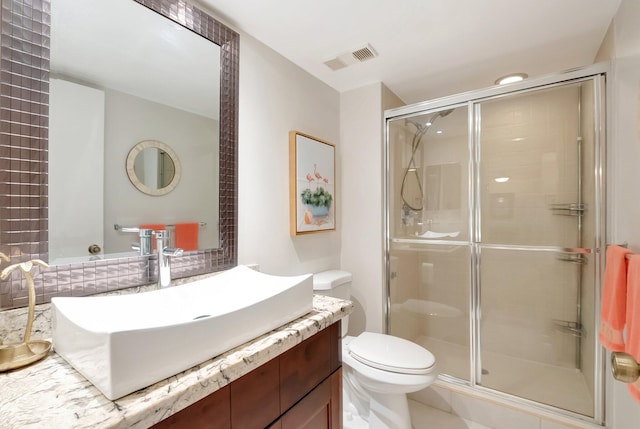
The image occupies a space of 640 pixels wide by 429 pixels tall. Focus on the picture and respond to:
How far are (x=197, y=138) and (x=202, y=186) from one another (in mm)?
221

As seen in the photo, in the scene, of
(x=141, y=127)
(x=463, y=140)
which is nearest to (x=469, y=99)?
(x=463, y=140)

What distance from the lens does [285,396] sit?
0.88 metres

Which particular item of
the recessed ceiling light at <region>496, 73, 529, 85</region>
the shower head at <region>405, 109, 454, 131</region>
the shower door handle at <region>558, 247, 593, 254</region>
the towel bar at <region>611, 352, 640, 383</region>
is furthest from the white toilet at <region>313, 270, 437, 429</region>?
the recessed ceiling light at <region>496, 73, 529, 85</region>

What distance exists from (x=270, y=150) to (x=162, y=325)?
4.03ft

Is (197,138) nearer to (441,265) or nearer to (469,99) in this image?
(469,99)

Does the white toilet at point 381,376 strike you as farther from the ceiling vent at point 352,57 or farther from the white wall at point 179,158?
the ceiling vent at point 352,57

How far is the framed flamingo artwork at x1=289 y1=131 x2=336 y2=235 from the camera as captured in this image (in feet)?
6.07

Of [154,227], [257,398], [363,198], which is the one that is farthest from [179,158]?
[363,198]

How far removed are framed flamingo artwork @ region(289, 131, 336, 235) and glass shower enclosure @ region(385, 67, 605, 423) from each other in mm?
445

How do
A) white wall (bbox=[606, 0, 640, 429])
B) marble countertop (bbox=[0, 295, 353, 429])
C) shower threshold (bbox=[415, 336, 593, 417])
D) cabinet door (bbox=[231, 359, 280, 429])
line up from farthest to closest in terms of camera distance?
1. shower threshold (bbox=[415, 336, 593, 417])
2. white wall (bbox=[606, 0, 640, 429])
3. cabinet door (bbox=[231, 359, 280, 429])
4. marble countertop (bbox=[0, 295, 353, 429])

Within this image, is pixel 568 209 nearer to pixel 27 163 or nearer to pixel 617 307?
pixel 617 307

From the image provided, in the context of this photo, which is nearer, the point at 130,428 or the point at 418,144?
the point at 130,428

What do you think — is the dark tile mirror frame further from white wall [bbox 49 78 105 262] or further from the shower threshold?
the shower threshold

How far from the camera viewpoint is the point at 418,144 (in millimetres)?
2330
